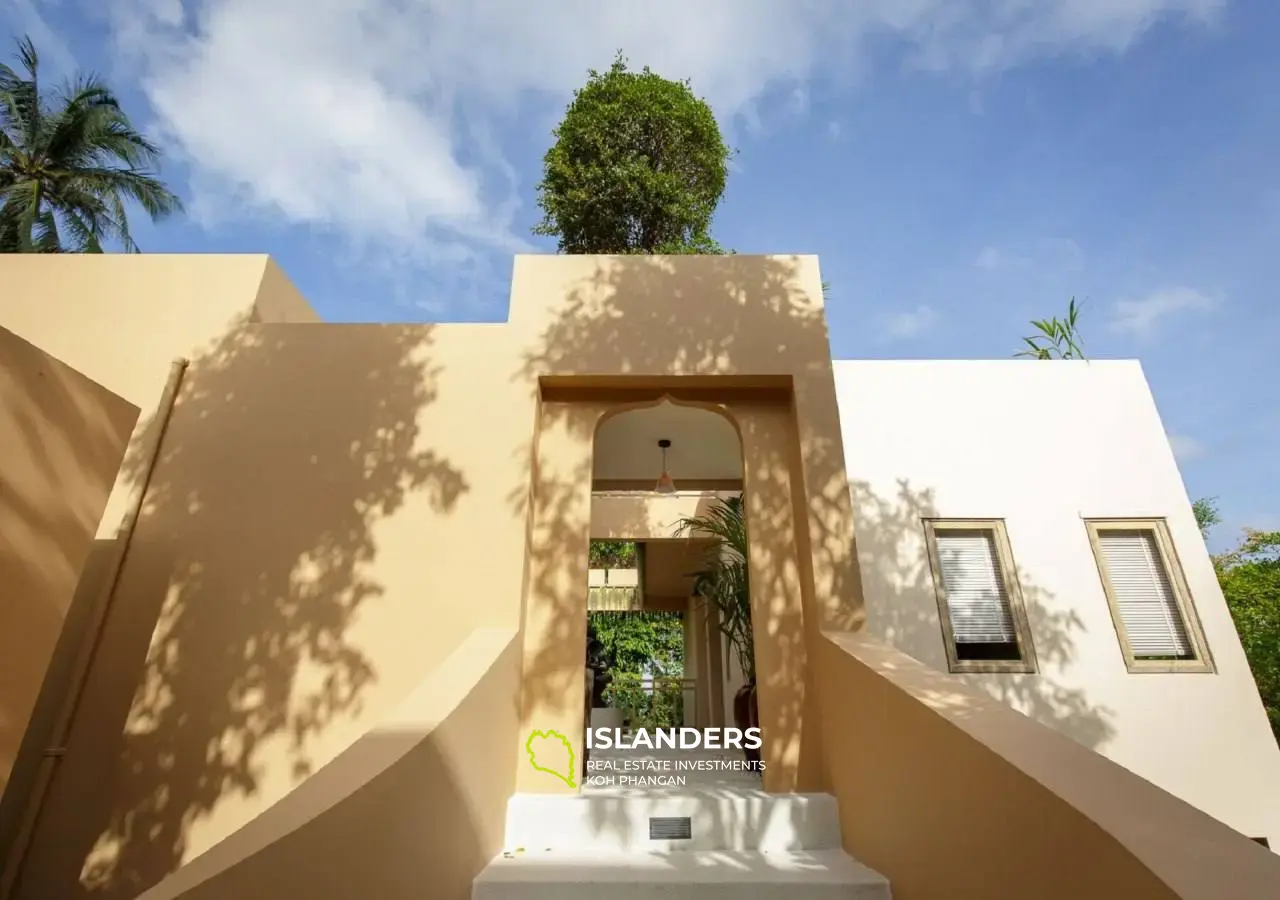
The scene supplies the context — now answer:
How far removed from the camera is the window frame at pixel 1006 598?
5.49 metres

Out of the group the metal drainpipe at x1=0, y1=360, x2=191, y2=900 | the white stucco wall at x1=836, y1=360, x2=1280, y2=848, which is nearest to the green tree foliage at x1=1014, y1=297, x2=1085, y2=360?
the white stucco wall at x1=836, y1=360, x2=1280, y2=848

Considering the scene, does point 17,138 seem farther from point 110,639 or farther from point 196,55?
point 110,639

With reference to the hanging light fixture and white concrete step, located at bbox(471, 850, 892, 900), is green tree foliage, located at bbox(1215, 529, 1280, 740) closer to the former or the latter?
the hanging light fixture

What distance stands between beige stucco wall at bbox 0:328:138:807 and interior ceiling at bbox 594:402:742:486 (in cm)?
341

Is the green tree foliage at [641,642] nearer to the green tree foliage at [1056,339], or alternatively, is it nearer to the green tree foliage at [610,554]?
the green tree foliage at [610,554]

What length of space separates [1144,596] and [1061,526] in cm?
93

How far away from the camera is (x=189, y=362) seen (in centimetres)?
430

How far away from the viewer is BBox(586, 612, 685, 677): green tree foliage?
549 inches

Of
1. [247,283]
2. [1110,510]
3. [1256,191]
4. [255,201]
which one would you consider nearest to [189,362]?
[247,283]

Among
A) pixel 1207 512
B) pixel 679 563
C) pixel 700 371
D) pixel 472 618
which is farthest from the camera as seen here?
pixel 1207 512

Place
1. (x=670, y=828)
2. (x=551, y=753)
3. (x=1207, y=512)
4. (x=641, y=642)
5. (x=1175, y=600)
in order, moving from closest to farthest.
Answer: (x=670, y=828) → (x=551, y=753) → (x=1175, y=600) → (x=641, y=642) → (x=1207, y=512)

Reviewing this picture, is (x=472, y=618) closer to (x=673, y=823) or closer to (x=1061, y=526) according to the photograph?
(x=673, y=823)

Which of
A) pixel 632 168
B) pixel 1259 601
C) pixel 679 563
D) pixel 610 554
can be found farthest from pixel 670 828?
pixel 1259 601

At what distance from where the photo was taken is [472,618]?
3.53 metres
